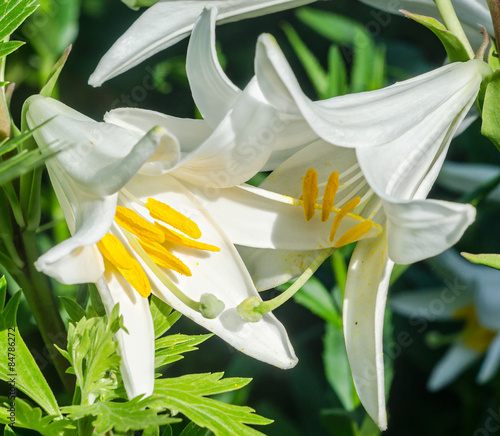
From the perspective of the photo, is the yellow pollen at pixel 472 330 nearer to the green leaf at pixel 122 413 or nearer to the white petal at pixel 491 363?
the white petal at pixel 491 363

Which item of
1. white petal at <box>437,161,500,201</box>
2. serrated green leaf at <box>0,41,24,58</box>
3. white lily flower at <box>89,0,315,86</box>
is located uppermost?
serrated green leaf at <box>0,41,24,58</box>

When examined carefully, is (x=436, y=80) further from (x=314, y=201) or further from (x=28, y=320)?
(x=28, y=320)

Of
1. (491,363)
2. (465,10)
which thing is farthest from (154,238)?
(491,363)

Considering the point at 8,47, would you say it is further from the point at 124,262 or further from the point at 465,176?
the point at 465,176

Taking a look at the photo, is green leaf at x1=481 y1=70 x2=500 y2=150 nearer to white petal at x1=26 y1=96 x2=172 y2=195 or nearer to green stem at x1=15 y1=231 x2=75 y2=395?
white petal at x1=26 y1=96 x2=172 y2=195

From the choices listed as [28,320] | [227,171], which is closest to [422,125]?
[227,171]

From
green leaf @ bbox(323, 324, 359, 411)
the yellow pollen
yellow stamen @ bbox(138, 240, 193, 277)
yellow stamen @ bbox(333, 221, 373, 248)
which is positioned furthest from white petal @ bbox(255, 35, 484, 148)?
the yellow pollen
